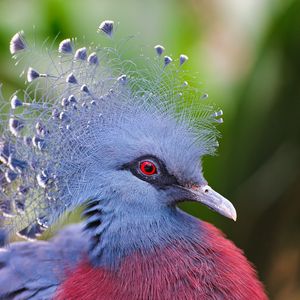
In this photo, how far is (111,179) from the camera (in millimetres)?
2160

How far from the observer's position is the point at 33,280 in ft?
7.50

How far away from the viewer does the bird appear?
85.0 inches

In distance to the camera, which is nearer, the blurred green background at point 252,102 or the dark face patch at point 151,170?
the dark face patch at point 151,170

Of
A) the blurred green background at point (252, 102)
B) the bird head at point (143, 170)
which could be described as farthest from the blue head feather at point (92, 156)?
the blurred green background at point (252, 102)

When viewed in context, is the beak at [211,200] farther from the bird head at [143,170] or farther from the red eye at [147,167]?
the red eye at [147,167]

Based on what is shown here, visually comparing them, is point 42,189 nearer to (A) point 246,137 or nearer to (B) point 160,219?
(B) point 160,219

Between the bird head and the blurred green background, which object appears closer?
the bird head

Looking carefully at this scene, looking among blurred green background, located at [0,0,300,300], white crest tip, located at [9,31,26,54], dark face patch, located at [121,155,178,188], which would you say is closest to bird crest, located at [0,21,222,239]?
white crest tip, located at [9,31,26,54]

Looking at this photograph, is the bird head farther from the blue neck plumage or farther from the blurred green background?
the blurred green background

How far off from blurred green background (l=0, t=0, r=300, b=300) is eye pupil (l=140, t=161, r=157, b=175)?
1434 millimetres

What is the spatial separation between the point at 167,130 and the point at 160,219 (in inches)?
12.3

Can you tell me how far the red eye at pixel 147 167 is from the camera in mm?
2164

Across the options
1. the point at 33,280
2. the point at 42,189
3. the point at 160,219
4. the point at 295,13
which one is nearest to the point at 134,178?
the point at 160,219

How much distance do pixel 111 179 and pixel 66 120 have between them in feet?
0.85
